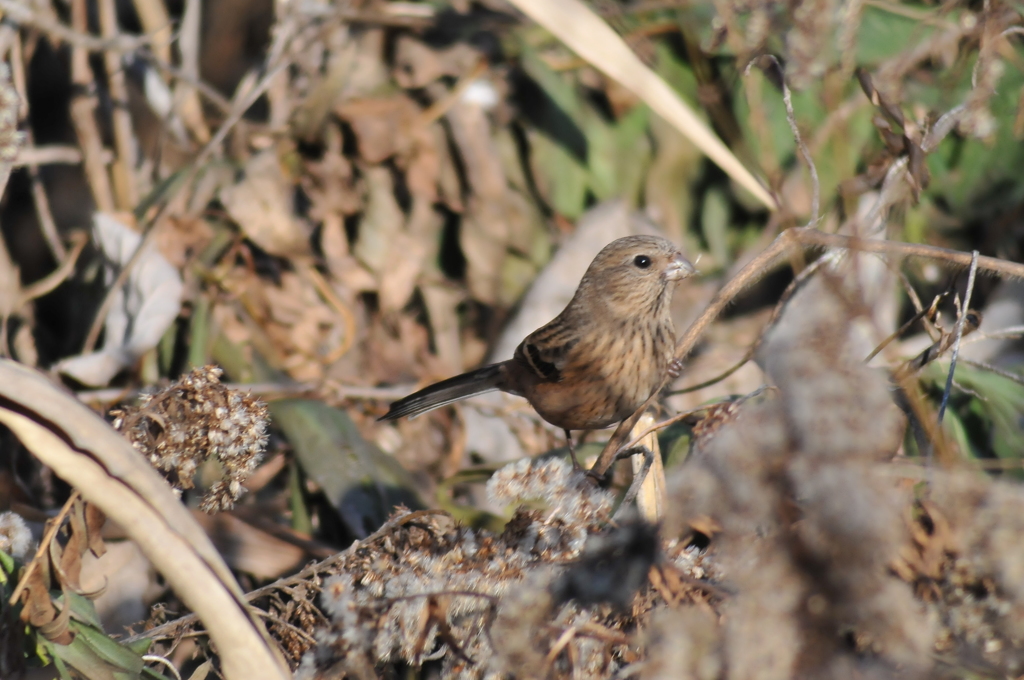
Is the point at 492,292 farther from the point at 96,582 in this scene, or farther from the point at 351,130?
the point at 96,582

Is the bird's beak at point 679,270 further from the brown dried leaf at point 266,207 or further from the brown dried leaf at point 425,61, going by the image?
the brown dried leaf at point 425,61

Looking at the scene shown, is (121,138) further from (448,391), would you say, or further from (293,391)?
(448,391)

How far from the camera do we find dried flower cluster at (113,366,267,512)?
241 centimetres

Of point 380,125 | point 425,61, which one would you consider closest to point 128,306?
point 380,125

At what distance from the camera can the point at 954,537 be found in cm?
178

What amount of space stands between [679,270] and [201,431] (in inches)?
83.1

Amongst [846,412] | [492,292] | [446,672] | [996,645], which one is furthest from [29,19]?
[996,645]

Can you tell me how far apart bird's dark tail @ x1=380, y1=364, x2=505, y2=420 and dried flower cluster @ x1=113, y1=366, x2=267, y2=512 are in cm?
158

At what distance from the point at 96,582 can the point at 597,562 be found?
219 centimetres

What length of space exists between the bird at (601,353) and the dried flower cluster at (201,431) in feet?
5.01

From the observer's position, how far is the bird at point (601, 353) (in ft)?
12.6

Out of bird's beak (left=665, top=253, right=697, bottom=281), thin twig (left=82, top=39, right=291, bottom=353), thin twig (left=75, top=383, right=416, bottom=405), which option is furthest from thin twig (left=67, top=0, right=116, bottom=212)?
bird's beak (left=665, top=253, right=697, bottom=281)

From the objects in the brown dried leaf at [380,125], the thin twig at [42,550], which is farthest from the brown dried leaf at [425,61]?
the thin twig at [42,550]

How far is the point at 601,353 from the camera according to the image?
3908 millimetres
